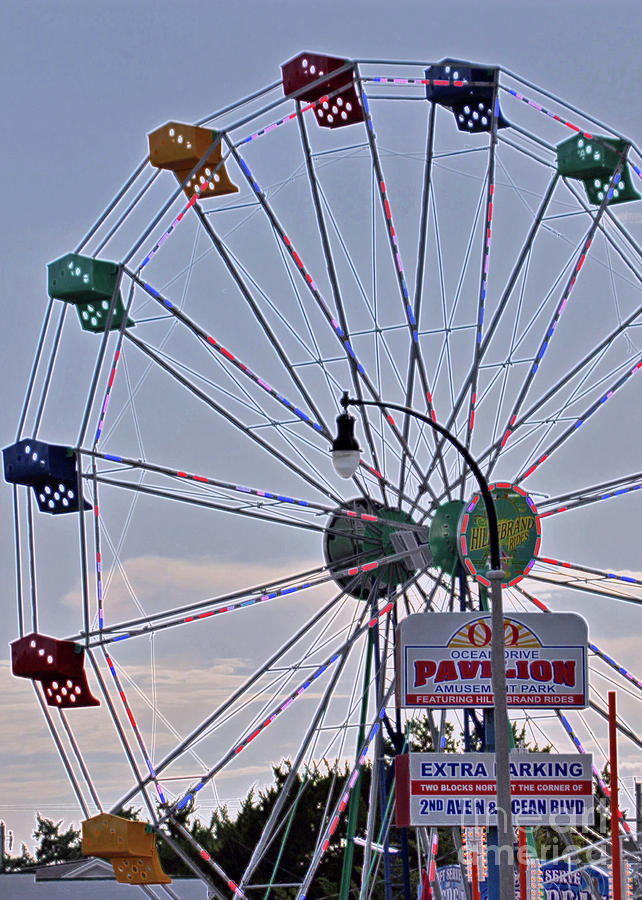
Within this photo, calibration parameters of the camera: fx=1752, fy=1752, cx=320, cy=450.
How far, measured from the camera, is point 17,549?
89.9 ft

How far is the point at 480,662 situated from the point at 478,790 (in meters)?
1.96

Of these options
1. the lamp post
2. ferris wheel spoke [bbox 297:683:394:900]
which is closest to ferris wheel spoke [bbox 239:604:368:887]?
ferris wheel spoke [bbox 297:683:394:900]

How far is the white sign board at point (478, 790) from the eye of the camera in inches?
878

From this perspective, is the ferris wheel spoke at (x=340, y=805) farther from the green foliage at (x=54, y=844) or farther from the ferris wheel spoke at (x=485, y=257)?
the green foliage at (x=54, y=844)

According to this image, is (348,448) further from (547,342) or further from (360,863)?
(360,863)

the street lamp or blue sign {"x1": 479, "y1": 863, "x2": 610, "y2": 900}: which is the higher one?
the street lamp

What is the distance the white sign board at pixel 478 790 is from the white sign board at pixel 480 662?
123 centimetres

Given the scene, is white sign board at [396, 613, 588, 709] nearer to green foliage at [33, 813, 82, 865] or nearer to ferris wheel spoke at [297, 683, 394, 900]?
ferris wheel spoke at [297, 683, 394, 900]

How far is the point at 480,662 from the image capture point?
23703 mm

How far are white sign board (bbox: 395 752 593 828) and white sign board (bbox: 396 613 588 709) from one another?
1.23 metres

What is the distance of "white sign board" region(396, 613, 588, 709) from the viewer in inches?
930

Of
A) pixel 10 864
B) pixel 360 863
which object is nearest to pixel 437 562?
pixel 360 863

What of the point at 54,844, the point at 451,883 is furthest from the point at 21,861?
the point at 451,883

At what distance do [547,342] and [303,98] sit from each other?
5.69 metres
